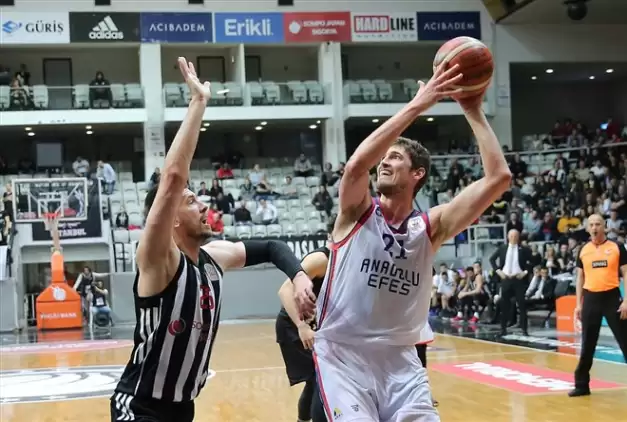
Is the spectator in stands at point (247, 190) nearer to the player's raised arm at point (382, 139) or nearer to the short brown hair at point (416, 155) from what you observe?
the short brown hair at point (416, 155)

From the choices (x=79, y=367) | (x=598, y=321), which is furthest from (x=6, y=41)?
(x=598, y=321)

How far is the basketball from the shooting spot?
3830 millimetres

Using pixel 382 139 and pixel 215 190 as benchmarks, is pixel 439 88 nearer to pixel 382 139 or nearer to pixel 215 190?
pixel 382 139

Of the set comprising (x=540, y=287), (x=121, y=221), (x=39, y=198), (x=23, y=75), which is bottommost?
(x=540, y=287)

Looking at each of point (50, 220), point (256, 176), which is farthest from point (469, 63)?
point (256, 176)

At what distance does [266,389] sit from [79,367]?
3.97 meters

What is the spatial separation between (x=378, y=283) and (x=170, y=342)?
994 mm

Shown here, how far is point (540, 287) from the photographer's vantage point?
16.6 metres

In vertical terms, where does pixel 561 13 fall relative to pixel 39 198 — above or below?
above

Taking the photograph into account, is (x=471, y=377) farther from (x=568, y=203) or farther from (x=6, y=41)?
(x=6, y=41)

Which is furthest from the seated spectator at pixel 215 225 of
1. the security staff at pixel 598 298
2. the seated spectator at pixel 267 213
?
the seated spectator at pixel 267 213

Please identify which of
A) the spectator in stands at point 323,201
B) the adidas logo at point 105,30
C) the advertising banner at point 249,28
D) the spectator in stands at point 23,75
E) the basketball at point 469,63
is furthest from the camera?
the advertising banner at point 249,28

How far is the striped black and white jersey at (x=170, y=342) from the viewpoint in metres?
3.48

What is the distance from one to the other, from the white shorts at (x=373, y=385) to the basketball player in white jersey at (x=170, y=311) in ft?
1.99
